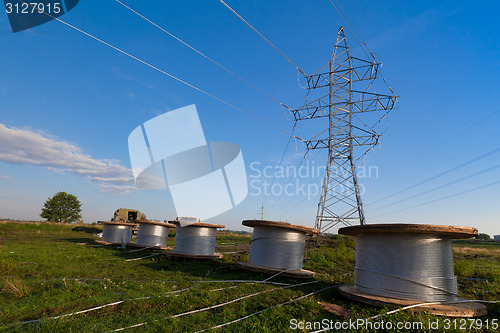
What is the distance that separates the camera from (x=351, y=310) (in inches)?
156

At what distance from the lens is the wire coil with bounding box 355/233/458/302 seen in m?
4.21

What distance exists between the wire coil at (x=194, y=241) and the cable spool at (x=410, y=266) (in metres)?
5.62

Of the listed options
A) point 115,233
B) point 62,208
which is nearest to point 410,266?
point 115,233

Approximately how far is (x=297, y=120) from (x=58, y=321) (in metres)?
18.2

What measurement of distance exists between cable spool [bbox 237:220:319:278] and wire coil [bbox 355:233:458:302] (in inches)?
90.1

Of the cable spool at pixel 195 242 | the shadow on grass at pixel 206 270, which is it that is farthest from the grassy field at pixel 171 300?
the cable spool at pixel 195 242

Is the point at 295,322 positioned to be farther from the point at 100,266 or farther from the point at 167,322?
the point at 100,266

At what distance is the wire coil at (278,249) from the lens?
6656mm

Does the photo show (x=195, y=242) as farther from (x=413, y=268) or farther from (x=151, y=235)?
(x=413, y=268)

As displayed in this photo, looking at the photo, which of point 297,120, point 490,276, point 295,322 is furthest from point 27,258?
point 297,120

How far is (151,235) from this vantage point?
39.2 ft

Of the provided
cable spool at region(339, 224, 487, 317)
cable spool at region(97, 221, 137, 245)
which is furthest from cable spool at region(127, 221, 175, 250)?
cable spool at region(339, 224, 487, 317)

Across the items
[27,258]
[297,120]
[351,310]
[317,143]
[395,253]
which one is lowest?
[27,258]

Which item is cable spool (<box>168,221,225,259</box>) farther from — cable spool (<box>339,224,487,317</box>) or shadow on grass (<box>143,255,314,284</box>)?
cable spool (<box>339,224,487,317</box>)
